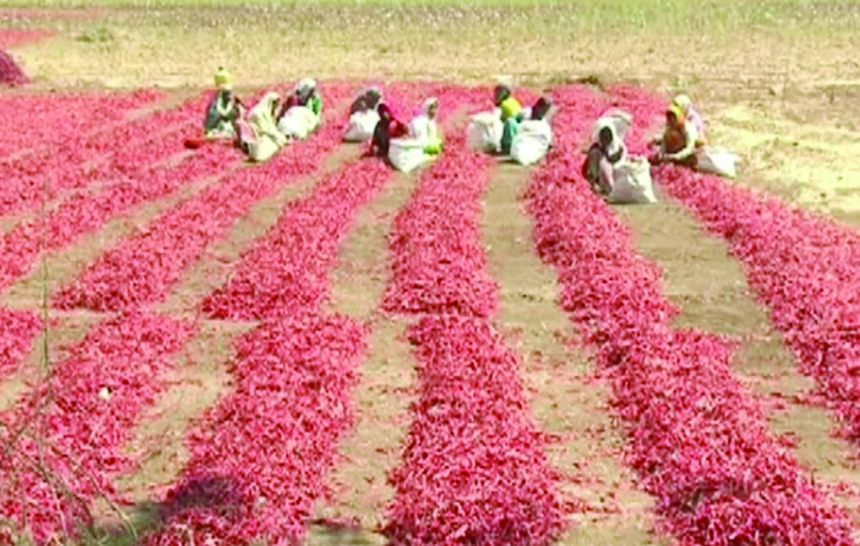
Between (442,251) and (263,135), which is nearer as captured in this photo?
(442,251)

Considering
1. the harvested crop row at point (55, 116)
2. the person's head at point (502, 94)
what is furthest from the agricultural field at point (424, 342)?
the person's head at point (502, 94)

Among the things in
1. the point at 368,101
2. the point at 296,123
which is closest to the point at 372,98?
the point at 368,101

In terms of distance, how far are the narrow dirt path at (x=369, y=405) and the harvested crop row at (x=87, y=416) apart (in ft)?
4.11

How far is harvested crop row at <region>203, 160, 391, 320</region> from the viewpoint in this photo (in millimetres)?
10734

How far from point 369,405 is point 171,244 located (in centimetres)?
445

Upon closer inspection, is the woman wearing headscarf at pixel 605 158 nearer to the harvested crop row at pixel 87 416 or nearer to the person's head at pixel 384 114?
the person's head at pixel 384 114

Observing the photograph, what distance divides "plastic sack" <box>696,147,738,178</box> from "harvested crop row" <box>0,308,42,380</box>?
893 cm

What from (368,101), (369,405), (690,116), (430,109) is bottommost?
(369,405)

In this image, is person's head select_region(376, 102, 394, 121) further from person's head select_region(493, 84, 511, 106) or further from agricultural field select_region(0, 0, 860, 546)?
person's head select_region(493, 84, 511, 106)

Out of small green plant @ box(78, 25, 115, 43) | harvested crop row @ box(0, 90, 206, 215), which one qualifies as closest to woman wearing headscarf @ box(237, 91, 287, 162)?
harvested crop row @ box(0, 90, 206, 215)

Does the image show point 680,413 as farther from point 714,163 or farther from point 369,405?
point 714,163

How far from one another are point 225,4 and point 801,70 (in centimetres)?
2251

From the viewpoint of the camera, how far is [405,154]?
16781mm

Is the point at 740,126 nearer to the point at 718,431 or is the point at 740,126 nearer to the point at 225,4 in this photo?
the point at 718,431
